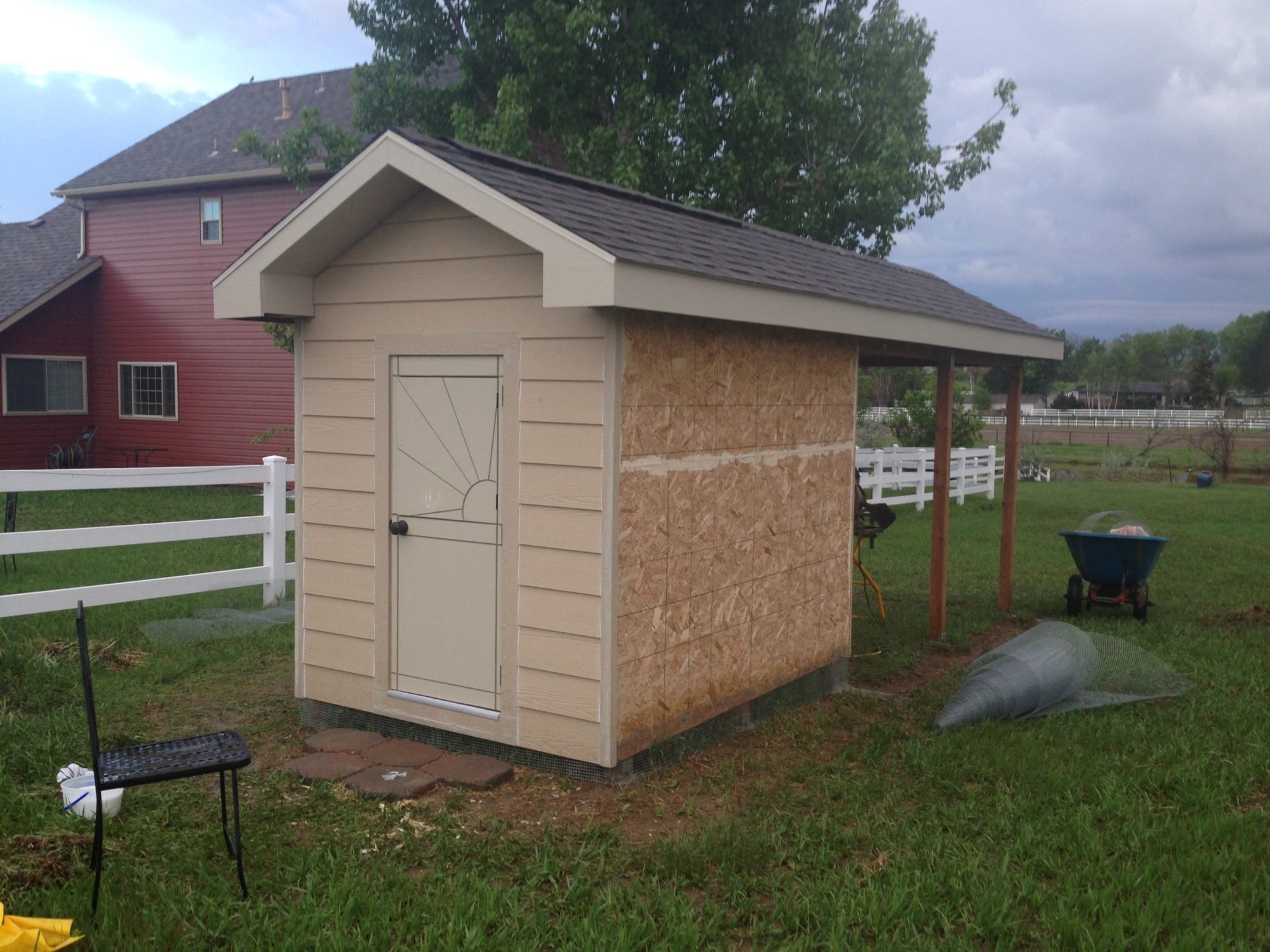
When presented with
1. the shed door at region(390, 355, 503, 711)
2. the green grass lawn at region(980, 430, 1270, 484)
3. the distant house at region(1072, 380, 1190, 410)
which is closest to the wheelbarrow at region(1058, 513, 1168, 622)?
the shed door at region(390, 355, 503, 711)

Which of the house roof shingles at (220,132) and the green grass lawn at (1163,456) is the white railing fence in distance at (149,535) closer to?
the house roof shingles at (220,132)

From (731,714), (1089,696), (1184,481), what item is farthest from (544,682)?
(1184,481)

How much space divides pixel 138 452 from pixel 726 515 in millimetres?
19447

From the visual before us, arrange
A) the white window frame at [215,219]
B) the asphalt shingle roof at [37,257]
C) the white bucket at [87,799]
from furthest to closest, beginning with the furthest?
the white window frame at [215,219] → the asphalt shingle roof at [37,257] → the white bucket at [87,799]

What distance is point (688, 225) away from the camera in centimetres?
670

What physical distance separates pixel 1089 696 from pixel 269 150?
16.4 metres

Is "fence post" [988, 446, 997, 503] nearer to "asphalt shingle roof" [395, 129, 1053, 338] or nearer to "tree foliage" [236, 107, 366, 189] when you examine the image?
"tree foliage" [236, 107, 366, 189]

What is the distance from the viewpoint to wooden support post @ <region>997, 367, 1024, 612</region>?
10.3 m

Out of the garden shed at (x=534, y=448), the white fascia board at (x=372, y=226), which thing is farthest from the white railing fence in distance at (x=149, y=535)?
the white fascia board at (x=372, y=226)

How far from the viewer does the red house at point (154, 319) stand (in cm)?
2114

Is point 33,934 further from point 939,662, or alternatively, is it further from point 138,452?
point 138,452

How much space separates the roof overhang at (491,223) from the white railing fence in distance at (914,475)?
10351 mm

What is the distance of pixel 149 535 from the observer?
832cm

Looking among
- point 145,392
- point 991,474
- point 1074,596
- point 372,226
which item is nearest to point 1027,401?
point 991,474
